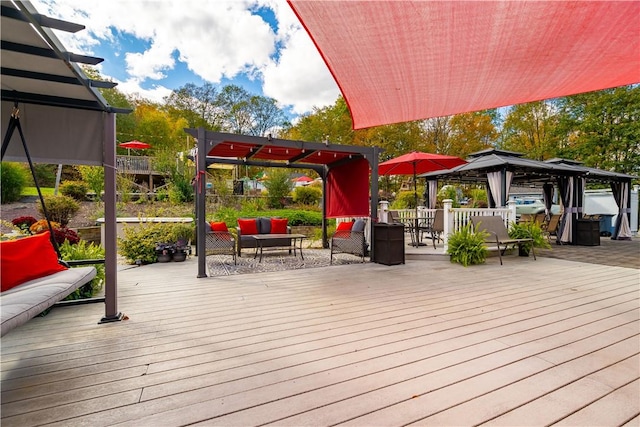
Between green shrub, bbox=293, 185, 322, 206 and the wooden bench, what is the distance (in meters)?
12.8

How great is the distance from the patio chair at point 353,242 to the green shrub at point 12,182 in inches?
524

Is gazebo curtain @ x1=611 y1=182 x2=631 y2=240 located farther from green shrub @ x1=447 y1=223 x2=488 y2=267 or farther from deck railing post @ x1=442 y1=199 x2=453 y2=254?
deck railing post @ x1=442 y1=199 x2=453 y2=254

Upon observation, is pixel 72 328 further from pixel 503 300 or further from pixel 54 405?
pixel 503 300

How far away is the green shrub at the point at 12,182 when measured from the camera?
37.9ft

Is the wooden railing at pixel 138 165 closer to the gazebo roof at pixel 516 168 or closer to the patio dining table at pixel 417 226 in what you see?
the patio dining table at pixel 417 226

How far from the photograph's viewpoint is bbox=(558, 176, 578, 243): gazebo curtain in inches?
369

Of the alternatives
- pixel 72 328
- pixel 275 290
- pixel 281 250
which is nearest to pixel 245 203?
pixel 281 250

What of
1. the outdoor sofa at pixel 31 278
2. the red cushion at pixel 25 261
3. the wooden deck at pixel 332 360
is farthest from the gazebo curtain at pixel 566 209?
the red cushion at pixel 25 261

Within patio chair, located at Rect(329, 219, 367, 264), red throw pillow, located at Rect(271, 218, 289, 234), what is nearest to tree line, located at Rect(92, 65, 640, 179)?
red throw pillow, located at Rect(271, 218, 289, 234)

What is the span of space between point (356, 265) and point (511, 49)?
434cm

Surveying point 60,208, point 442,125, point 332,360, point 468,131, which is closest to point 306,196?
point 60,208

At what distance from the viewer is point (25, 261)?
2.65 m

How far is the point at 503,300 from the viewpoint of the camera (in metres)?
3.69

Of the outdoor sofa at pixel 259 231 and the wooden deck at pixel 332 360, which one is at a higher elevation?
the outdoor sofa at pixel 259 231
